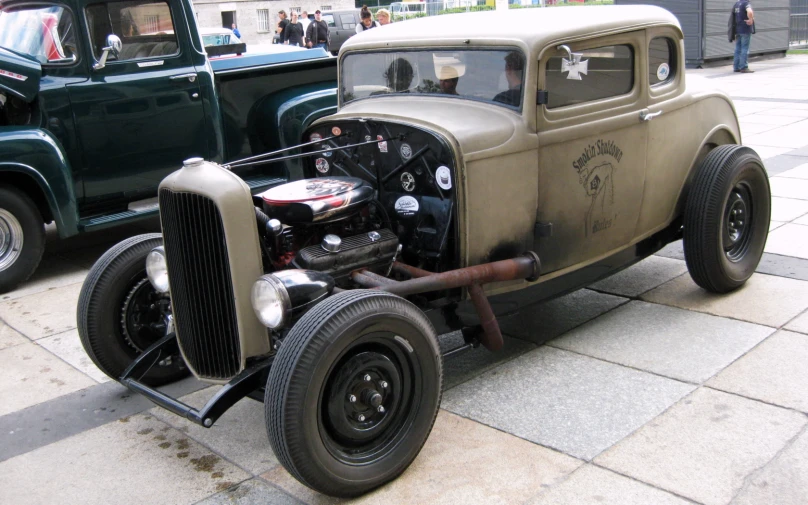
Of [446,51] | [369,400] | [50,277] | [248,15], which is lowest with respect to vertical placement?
[50,277]

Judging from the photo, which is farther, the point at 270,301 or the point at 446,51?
the point at 446,51

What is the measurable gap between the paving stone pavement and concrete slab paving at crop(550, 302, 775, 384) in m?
0.01

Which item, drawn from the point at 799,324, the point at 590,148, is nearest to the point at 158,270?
the point at 590,148

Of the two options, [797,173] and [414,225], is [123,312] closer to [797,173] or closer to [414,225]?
[414,225]

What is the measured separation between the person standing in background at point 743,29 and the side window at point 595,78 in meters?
13.9

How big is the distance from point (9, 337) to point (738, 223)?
4.62 metres

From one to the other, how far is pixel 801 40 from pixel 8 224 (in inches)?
857

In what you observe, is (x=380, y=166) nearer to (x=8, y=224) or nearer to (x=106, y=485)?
(x=106, y=485)

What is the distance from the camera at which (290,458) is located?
118 inches

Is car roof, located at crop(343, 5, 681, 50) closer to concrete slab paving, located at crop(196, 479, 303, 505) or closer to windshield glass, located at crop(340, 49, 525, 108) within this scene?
windshield glass, located at crop(340, 49, 525, 108)

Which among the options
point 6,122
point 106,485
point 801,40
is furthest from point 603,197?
point 801,40

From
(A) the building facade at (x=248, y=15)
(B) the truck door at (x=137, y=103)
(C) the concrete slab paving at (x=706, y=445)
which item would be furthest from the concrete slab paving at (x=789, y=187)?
(A) the building facade at (x=248, y=15)

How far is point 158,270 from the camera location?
12.5ft

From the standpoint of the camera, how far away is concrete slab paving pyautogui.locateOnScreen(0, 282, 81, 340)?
205 inches
